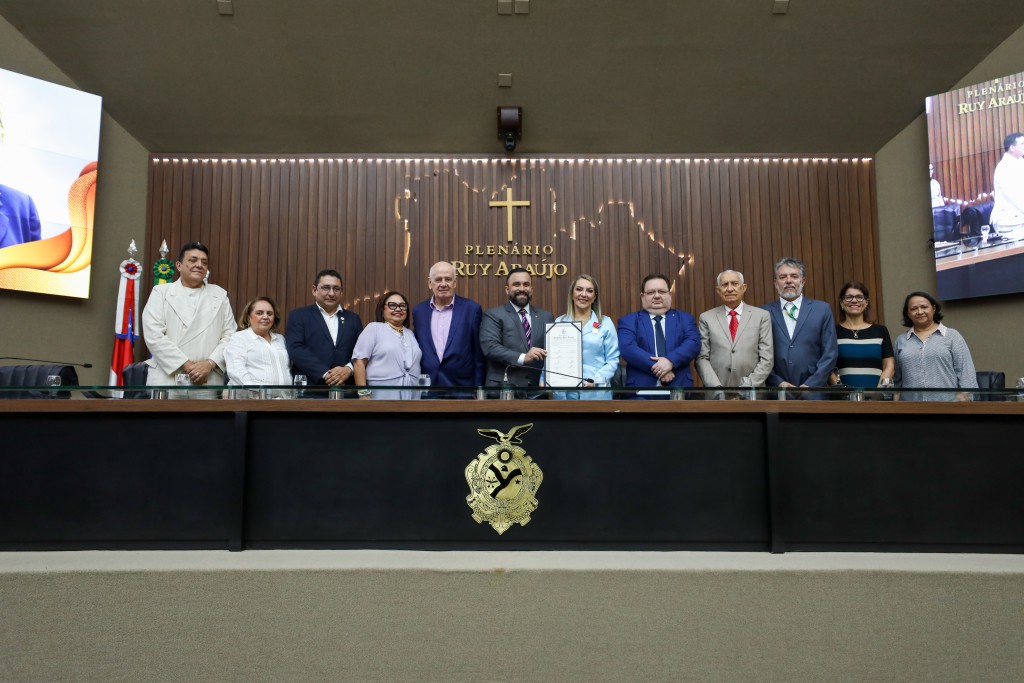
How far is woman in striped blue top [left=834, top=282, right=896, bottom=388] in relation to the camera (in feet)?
13.2

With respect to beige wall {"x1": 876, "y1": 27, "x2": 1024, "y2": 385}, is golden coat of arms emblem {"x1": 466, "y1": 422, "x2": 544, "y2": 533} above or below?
below

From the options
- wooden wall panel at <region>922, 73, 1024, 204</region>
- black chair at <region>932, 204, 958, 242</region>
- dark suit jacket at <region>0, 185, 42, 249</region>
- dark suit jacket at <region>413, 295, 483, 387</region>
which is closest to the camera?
dark suit jacket at <region>413, 295, 483, 387</region>

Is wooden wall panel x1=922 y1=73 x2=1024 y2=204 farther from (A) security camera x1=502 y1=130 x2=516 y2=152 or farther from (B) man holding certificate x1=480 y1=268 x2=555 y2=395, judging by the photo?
(B) man holding certificate x1=480 y1=268 x2=555 y2=395

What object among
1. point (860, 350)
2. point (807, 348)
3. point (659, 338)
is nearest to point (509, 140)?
point (659, 338)

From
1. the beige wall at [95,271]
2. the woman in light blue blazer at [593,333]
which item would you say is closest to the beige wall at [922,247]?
the woman in light blue blazer at [593,333]

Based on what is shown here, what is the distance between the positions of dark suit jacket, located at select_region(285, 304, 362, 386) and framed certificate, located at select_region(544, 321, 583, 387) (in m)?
1.73

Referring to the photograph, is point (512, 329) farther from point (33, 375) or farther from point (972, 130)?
point (972, 130)

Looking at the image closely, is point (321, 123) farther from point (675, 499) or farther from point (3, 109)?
point (675, 499)

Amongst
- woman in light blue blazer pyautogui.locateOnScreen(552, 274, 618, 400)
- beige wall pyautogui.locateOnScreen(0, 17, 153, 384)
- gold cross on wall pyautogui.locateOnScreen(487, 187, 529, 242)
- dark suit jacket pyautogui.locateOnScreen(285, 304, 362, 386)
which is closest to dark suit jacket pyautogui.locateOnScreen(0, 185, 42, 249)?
beige wall pyautogui.locateOnScreen(0, 17, 153, 384)

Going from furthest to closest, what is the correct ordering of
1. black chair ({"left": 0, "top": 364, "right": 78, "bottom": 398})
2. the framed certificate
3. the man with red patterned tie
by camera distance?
black chair ({"left": 0, "top": 364, "right": 78, "bottom": 398}) → the man with red patterned tie → the framed certificate

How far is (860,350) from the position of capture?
159 inches

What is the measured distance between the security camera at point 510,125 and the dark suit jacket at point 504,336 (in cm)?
264

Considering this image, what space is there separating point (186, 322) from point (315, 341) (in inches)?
27.9

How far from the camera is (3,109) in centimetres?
530
